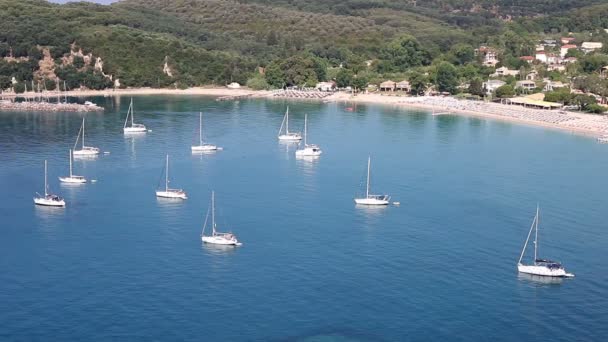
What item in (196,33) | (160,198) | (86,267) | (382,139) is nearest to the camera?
(86,267)

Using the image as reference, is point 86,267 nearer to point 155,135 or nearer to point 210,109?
point 155,135

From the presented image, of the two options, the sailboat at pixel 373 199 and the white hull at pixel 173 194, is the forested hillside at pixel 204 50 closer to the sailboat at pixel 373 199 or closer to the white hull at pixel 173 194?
the sailboat at pixel 373 199

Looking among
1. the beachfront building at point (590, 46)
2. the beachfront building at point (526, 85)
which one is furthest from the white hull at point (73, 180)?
the beachfront building at point (590, 46)

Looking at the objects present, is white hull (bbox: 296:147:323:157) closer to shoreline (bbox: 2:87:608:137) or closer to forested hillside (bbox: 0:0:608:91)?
shoreline (bbox: 2:87:608:137)

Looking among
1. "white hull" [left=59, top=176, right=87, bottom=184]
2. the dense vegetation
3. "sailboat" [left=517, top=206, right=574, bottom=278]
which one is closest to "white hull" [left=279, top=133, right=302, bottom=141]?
"white hull" [left=59, top=176, right=87, bottom=184]

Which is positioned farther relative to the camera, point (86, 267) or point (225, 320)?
point (86, 267)

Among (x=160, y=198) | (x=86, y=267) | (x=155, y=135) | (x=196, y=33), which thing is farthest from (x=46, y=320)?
(x=196, y=33)
